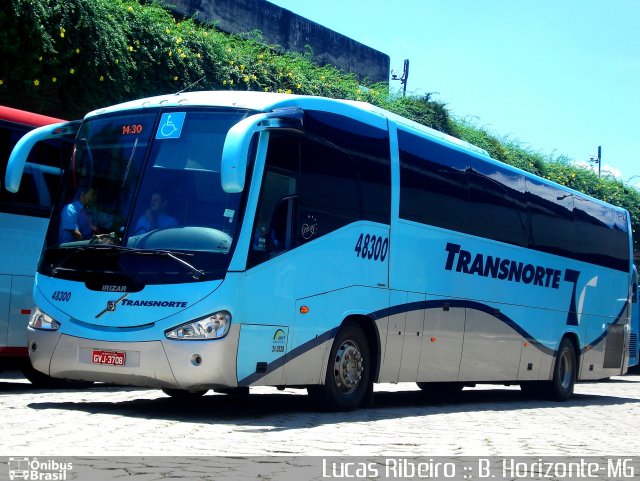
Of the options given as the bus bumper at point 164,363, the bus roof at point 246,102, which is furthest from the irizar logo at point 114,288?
the bus roof at point 246,102

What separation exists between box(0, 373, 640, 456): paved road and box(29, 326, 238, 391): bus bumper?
376mm

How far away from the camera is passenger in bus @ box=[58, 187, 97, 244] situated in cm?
1062

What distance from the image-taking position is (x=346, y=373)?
11.7 m

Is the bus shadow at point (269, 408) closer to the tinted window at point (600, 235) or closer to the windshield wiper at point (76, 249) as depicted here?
the windshield wiper at point (76, 249)

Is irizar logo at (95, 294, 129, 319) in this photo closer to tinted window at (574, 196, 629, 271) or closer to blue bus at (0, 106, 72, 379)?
blue bus at (0, 106, 72, 379)

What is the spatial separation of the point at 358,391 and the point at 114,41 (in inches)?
377

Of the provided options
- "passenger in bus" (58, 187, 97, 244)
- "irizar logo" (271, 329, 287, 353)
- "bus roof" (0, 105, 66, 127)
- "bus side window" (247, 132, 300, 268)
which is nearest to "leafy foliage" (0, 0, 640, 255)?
"bus roof" (0, 105, 66, 127)

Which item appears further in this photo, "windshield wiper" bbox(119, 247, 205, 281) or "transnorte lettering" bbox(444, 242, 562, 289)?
"transnorte lettering" bbox(444, 242, 562, 289)

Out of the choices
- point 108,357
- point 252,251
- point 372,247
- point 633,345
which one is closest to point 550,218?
point 372,247

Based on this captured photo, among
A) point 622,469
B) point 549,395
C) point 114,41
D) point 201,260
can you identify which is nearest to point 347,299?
point 201,260

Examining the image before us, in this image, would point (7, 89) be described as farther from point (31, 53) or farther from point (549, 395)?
point (549, 395)

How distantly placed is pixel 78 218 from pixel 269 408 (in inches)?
124

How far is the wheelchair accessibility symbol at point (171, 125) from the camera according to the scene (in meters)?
10.6

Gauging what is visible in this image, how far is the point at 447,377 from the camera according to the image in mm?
14180
